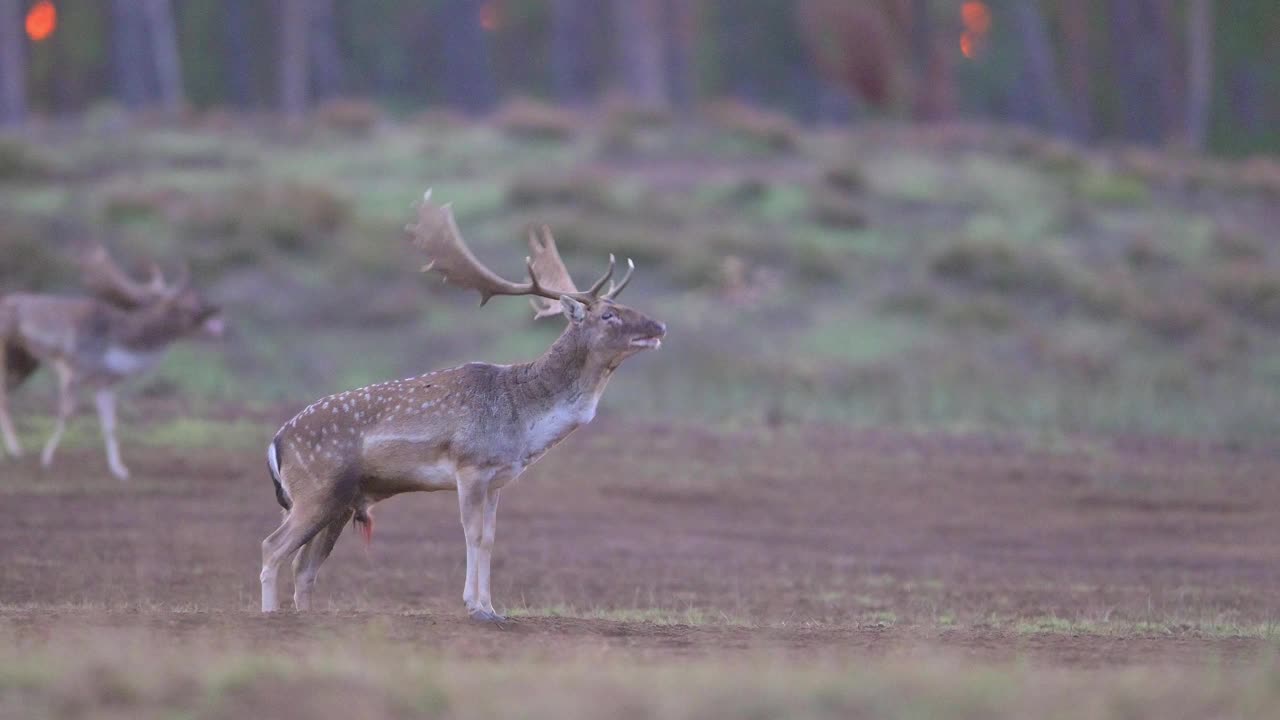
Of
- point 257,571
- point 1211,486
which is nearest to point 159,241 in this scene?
point 257,571

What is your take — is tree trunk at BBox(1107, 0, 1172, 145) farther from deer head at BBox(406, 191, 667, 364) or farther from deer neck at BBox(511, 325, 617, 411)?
deer neck at BBox(511, 325, 617, 411)

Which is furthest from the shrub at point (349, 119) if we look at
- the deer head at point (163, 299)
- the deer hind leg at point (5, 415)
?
the deer hind leg at point (5, 415)

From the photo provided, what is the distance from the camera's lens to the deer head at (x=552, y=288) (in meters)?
10.3

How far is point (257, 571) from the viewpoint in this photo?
1327 centimetres

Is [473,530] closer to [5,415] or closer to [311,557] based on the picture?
[311,557]

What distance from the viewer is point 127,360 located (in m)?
18.2

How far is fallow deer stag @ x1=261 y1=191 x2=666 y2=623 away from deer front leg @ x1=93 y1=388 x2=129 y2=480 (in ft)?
22.2

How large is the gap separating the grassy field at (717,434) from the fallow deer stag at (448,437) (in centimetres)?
80

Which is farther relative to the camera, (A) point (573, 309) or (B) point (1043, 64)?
(B) point (1043, 64)

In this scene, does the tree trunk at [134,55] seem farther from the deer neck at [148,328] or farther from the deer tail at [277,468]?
the deer tail at [277,468]

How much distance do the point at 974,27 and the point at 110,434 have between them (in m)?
47.2

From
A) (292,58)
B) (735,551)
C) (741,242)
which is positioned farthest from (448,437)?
(292,58)

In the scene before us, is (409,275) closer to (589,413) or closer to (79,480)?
(79,480)

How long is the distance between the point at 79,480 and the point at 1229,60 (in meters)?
49.0
